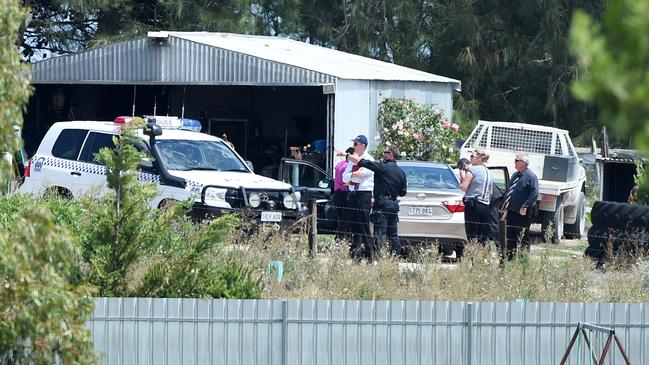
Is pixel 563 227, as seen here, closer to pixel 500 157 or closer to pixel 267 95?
pixel 500 157

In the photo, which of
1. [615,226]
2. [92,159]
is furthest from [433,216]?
[92,159]

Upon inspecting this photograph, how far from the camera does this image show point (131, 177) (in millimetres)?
9266

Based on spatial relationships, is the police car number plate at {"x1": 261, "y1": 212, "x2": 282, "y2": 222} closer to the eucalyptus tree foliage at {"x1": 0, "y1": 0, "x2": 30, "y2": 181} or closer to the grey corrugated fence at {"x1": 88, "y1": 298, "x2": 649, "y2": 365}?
the grey corrugated fence at {"x1": 88, "y1": 298, "x2": 649, "y2": 365}

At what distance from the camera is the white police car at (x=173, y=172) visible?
14.6m

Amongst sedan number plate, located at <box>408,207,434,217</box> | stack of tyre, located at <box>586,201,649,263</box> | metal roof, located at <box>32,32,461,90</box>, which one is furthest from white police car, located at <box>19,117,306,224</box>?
metal roof, located at <box>32,32,461,90</box>

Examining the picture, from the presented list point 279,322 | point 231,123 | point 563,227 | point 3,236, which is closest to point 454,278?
point 279,322

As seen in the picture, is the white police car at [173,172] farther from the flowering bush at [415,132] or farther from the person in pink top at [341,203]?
the flowering bush at [415,132]

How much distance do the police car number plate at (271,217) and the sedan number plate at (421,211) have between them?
187 cm

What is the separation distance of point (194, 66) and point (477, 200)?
10264mm

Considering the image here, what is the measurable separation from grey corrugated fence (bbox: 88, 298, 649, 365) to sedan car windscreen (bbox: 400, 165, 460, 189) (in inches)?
268

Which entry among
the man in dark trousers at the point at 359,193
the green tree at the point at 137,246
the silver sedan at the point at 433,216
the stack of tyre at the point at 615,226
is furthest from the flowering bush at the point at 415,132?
the green tree at the point at 137,246

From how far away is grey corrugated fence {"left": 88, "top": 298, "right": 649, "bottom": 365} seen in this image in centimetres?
860

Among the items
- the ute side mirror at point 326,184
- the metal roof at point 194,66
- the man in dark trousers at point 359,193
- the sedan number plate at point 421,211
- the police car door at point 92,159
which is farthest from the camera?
→ the metal roof at point 194,66

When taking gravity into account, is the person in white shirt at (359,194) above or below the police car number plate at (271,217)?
above
